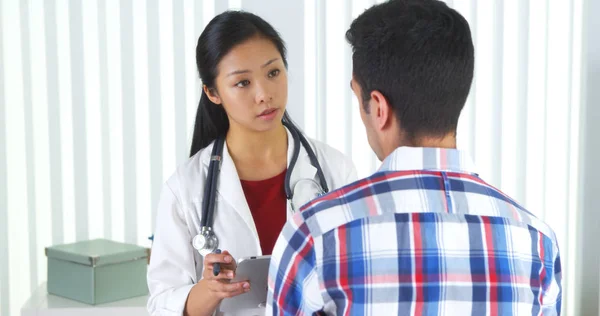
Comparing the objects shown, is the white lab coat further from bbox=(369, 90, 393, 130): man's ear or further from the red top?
bbox=(369, 90, 393, 130): man's ear

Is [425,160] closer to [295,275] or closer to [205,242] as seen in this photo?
[295,275]

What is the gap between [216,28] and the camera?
1.61 meters

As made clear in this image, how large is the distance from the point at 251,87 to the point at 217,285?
1.54 feet

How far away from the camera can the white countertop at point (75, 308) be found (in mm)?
2158

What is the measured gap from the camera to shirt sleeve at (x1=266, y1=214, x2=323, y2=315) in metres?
0.91

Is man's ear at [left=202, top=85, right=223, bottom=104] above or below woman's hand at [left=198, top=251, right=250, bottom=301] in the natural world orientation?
above

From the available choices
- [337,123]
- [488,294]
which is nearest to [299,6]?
[337,123]

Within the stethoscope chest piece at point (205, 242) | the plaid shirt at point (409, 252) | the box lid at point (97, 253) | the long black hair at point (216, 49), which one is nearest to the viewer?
the plaid shirt at point (409, 252)

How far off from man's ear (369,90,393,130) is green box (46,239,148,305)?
150 centimetres

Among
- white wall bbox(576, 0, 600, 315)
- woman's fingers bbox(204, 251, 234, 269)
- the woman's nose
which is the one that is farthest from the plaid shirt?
white wall bbox(576, 0, 600, 315)

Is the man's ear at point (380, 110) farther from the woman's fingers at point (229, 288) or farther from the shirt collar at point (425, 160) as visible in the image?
the woman's fingers at point (229, 288)

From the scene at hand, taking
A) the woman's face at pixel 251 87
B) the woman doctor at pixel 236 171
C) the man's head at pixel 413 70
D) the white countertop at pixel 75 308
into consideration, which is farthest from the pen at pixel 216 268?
the white countertop at pixel 75 308

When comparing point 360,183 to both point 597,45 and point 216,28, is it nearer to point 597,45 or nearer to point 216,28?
point 216,28

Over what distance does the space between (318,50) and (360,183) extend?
6.30 ft
